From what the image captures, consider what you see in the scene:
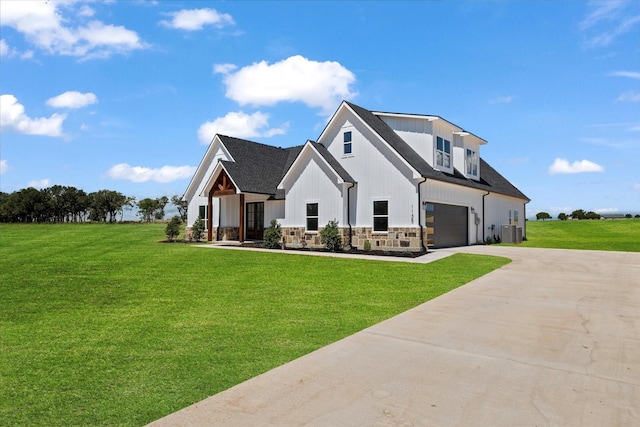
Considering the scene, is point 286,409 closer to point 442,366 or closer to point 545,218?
point 442,366

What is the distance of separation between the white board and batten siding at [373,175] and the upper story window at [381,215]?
18 centimetres

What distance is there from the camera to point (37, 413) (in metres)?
3.54

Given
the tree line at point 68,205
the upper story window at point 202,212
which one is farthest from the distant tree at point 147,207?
the upper story window at point 202,212

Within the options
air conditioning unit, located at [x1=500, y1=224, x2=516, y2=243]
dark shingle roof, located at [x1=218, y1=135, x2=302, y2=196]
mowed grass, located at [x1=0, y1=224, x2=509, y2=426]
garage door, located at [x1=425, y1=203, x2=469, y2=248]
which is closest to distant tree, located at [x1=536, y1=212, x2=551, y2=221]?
air conditioning unit, located at [x1=500, y1=224, x2=516, y2=243]

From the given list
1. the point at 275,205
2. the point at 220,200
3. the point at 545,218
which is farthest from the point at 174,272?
the point at 545,218

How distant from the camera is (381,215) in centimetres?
2033

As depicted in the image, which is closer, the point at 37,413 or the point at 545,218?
the point at 37,413

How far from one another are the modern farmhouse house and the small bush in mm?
778

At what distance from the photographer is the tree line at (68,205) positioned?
78.5 meters

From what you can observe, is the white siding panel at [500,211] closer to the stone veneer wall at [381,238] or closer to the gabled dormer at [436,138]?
the gabled dormer at [436,138]

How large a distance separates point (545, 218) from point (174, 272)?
60.0 meters

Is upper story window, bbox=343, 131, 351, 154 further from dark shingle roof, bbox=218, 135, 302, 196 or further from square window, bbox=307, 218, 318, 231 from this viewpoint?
dark shingle roof, bbox=218, 135, 302, 196

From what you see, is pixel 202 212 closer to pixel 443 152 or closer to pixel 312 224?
pixel 312 224

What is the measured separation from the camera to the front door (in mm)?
27250
